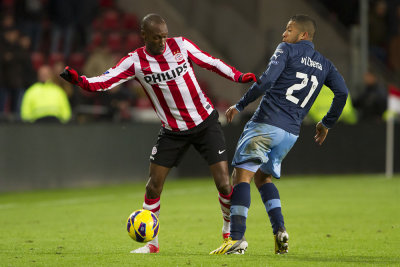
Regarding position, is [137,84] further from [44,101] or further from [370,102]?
[370,102]

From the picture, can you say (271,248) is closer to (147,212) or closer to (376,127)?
(147,212)

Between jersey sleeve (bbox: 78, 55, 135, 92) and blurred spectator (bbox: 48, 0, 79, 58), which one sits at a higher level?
blurred spectator (bbox: 48, 0, 79, 58)

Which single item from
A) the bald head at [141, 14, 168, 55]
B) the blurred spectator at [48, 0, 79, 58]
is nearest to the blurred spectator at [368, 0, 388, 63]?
the blurred spectator at [48, 0, 79, 58]

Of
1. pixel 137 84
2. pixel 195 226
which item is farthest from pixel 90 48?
pixel 195 226

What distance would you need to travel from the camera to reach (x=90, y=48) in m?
20.4

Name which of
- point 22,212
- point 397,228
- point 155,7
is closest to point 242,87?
point 155,7

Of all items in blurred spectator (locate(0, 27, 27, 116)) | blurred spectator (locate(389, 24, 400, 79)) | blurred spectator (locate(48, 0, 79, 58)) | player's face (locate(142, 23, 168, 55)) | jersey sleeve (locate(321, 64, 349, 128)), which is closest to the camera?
player's face (locate(142, 23, 168, 55))

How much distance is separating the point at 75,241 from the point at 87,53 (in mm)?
11889

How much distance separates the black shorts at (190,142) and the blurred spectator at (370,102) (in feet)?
37.7

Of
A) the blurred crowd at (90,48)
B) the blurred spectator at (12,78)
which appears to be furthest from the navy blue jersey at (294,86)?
the blurred spectator at (12,78)

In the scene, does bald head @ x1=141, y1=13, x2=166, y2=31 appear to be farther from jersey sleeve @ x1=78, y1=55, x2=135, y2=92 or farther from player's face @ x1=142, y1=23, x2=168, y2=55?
jersey sleeve @ x1=78, y1=55, x2=135, y2=92

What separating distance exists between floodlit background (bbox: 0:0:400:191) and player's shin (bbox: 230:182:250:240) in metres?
7.81

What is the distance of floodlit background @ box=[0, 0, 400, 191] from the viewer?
49.7 feet

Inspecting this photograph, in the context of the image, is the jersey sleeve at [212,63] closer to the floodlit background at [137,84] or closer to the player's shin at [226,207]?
the player's shin at [226,207]
